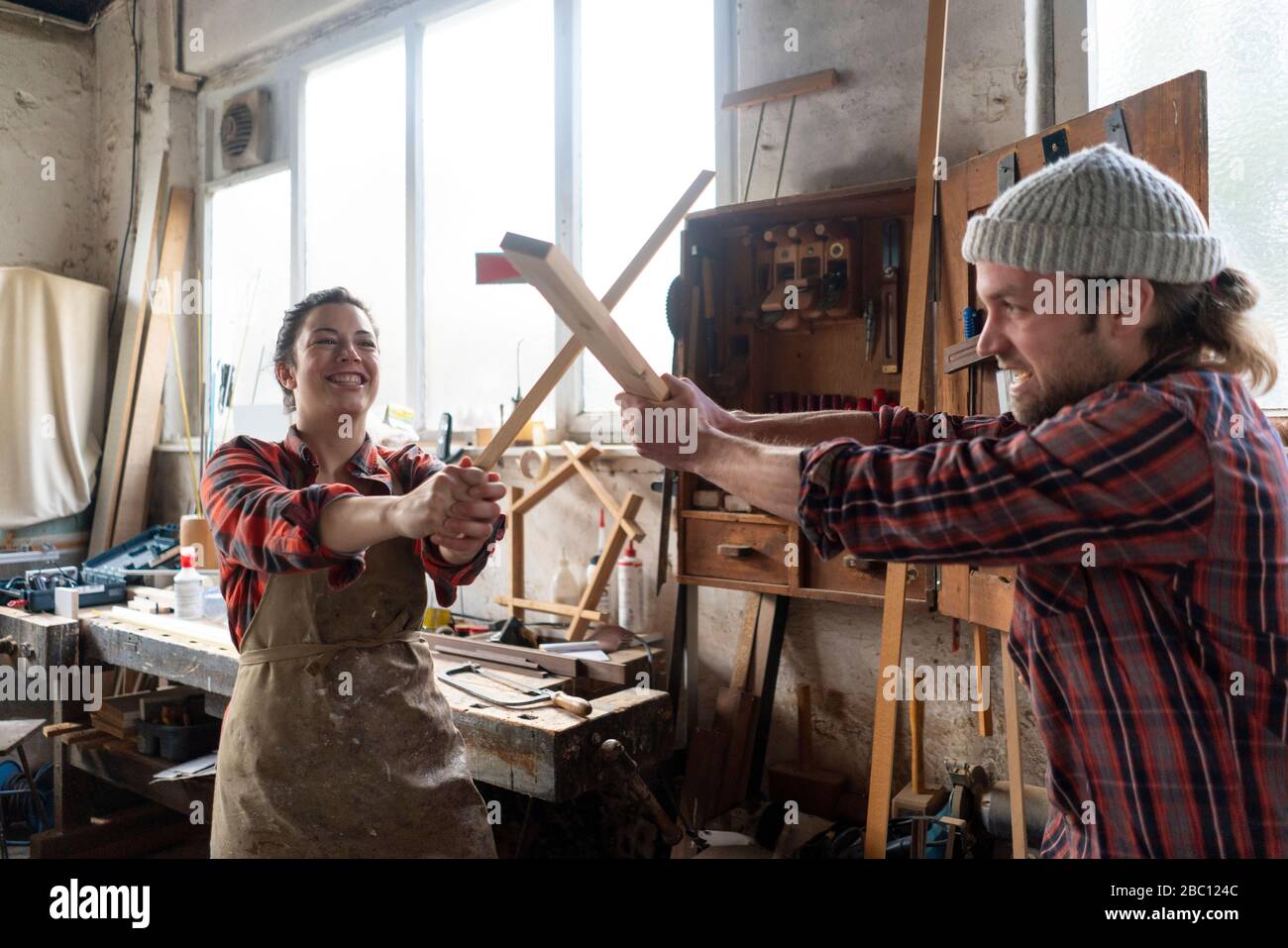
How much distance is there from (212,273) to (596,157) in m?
3.14

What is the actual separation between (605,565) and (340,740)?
1493mm

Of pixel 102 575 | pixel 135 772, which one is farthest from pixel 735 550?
pixel 102 575

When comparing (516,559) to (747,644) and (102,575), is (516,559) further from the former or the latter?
(102,575)

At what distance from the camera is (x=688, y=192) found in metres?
1.76

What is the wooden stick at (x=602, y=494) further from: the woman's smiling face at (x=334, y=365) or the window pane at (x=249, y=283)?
the window pane at (x=249, y=283)

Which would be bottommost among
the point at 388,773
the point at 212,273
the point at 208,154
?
the point at 388,773

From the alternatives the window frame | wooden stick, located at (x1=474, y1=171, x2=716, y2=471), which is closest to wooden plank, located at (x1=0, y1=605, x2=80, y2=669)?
the window frame

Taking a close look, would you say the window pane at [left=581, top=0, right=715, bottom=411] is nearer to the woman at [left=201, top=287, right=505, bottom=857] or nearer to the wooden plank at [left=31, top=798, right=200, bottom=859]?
the woman at [left=201, top=287, right=505, bottom=857]

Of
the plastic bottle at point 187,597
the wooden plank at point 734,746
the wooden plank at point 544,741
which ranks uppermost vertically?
the plastic bottle at point 187,597

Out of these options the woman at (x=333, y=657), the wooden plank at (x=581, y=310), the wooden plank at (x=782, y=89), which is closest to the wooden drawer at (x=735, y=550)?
the woman at (x=333, y=657)

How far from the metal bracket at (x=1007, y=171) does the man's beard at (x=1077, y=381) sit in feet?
3.92

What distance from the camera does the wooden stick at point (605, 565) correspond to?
3197 millimetres
